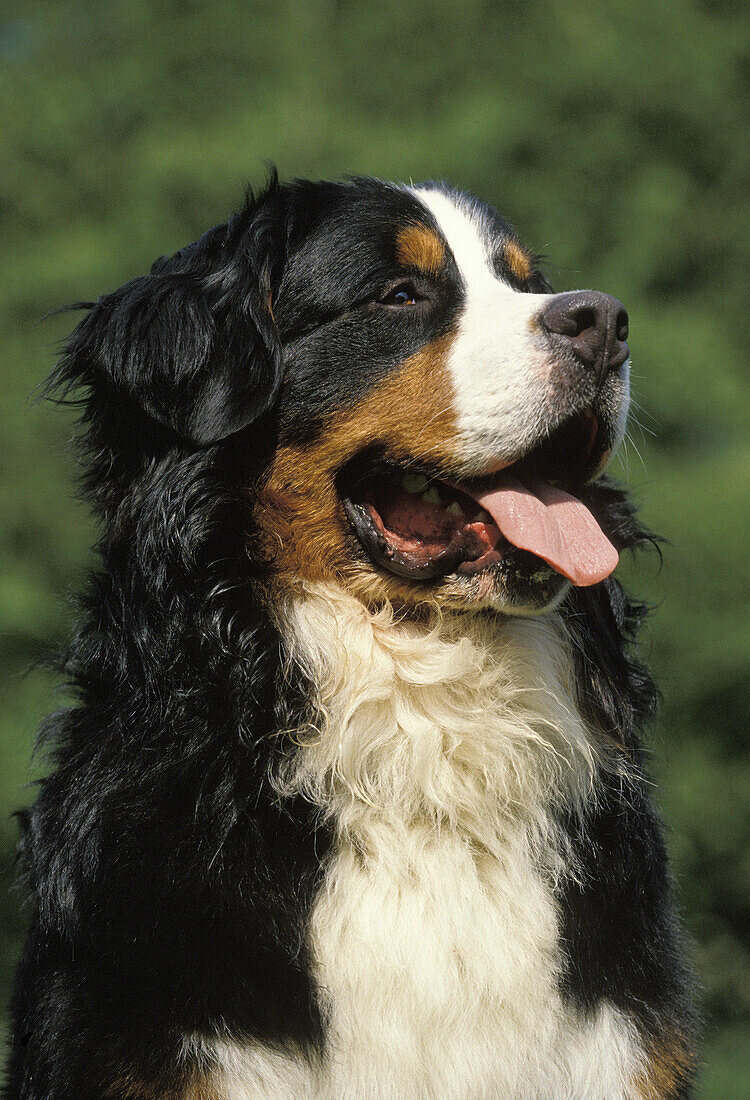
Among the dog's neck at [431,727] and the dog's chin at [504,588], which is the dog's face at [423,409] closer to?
the dog's chin at [504,588]

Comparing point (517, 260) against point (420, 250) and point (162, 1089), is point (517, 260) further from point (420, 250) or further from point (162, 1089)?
point (162, 1089)

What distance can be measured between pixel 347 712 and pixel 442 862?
388 mm

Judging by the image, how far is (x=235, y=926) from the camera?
246cm

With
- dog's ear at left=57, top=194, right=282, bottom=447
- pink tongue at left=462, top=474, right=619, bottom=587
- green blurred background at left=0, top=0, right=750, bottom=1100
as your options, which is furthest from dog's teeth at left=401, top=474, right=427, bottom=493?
green blurred background at left=0, top=0, right=750, bottom=1100

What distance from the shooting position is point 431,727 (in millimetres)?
2709

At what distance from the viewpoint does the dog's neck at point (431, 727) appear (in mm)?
2641

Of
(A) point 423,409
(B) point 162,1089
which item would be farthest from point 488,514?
(B) point 162,1089

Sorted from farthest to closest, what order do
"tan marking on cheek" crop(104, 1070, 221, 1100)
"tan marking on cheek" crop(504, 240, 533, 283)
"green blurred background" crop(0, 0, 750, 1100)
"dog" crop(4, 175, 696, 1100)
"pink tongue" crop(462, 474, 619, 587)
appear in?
"green blurred background" crop(0, 0, 750, 1100)
"tan marking on cheek" crop(504, 240, 533, 283)
"pink tongue" crop(462, 474, 619, 587)
"dog" crop(4, 175, 696, 1100)
"tan marking on cheek" crop(104, 1070, 221, 1100)

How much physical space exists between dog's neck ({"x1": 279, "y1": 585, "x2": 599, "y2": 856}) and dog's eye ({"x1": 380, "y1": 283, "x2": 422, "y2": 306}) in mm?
708

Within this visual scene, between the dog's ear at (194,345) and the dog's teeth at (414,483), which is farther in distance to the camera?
the dog's teeth at (414,483)

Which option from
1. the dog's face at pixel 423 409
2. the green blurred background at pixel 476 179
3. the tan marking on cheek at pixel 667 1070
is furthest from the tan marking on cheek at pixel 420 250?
the green blurred background at pixel 476 179

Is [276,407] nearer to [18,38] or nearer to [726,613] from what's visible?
[726,613]

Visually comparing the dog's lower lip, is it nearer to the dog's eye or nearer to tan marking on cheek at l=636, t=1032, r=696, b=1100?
the dog's eye

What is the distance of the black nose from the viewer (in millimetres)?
2627
